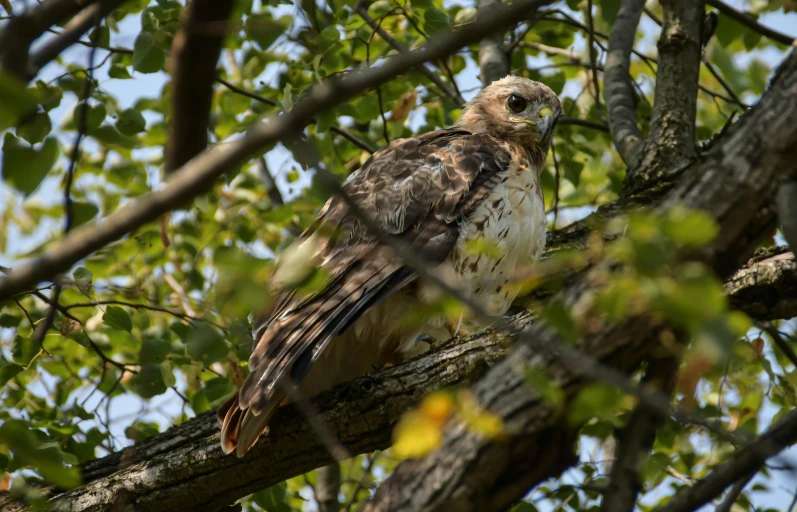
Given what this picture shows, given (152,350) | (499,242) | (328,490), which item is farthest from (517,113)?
(152,350)

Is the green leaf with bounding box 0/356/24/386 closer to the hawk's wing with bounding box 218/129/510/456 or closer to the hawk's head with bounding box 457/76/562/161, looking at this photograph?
the hawk's wing with bounding box 218/129/510/456

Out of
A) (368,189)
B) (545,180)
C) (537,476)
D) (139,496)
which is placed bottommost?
(537,476)

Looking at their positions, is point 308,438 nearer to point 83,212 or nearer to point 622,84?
point 83,212

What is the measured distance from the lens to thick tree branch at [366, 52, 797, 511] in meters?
2.04

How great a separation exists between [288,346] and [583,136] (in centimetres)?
320

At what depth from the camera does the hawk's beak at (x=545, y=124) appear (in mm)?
5141

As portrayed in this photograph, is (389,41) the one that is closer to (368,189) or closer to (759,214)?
(368,189)

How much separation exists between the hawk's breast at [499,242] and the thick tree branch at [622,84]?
0.68m

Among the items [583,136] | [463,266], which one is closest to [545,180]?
[583,136]

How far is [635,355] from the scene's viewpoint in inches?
83.2

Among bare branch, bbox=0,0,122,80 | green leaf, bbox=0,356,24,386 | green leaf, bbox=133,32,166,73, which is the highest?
green leaf, bbox=133,32,166,73

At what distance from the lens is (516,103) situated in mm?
5414

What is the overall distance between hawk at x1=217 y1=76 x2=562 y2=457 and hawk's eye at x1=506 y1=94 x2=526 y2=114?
652 millimetres

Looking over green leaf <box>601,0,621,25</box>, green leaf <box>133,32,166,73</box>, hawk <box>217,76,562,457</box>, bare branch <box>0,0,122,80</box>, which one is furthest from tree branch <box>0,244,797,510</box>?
bare branch <box>0,0,122,80</box>
